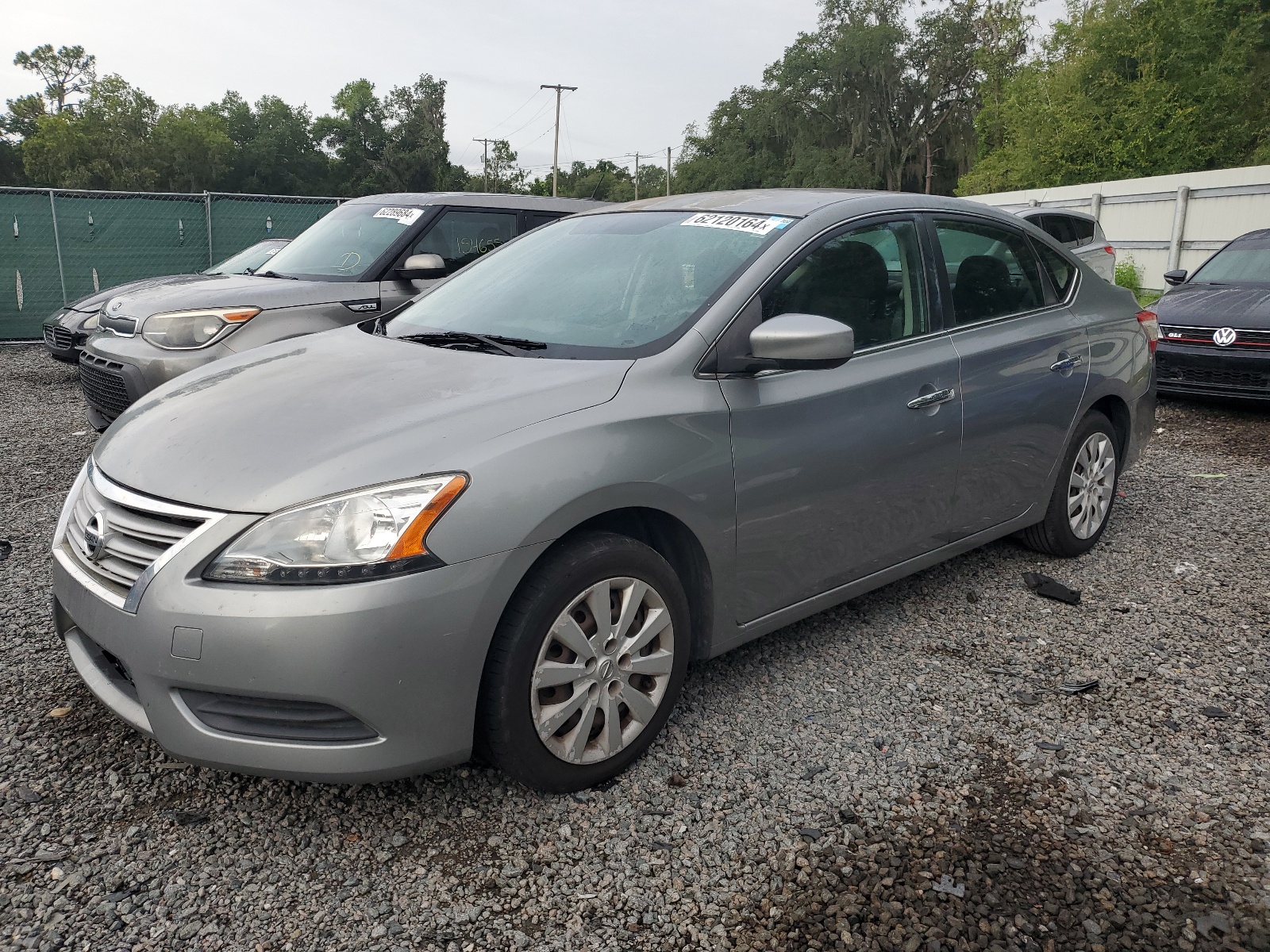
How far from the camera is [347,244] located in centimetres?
673

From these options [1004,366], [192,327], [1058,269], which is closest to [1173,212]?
[1058,269]

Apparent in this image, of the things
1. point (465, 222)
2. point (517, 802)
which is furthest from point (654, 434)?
point (465, 222)

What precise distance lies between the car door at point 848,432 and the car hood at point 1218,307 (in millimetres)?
5868

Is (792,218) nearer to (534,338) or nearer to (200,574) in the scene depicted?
(534,338)

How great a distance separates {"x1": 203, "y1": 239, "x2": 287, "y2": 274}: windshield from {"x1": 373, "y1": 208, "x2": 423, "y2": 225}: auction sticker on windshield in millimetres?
1673

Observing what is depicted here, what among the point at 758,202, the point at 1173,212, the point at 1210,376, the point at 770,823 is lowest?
the point at 770,823

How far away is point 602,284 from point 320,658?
1.70m

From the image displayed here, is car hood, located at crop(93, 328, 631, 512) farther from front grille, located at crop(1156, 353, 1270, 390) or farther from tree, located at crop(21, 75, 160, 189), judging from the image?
tree, located at crop(21, 75, 160, 189)

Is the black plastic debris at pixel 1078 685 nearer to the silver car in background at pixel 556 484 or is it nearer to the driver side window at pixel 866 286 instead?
the silver car in background at pixel 556 484

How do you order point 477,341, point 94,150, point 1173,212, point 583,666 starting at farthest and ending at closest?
point 94,150 < point 1173,212 < point 477,341 < point 583,666

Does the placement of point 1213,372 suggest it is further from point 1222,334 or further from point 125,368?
point 125,368

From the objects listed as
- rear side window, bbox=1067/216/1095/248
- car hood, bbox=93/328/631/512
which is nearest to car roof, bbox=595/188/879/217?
car hood, bbox=93/328/631/512

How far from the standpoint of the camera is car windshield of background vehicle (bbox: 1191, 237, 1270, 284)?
29.4ft

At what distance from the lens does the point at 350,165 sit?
282 ft
